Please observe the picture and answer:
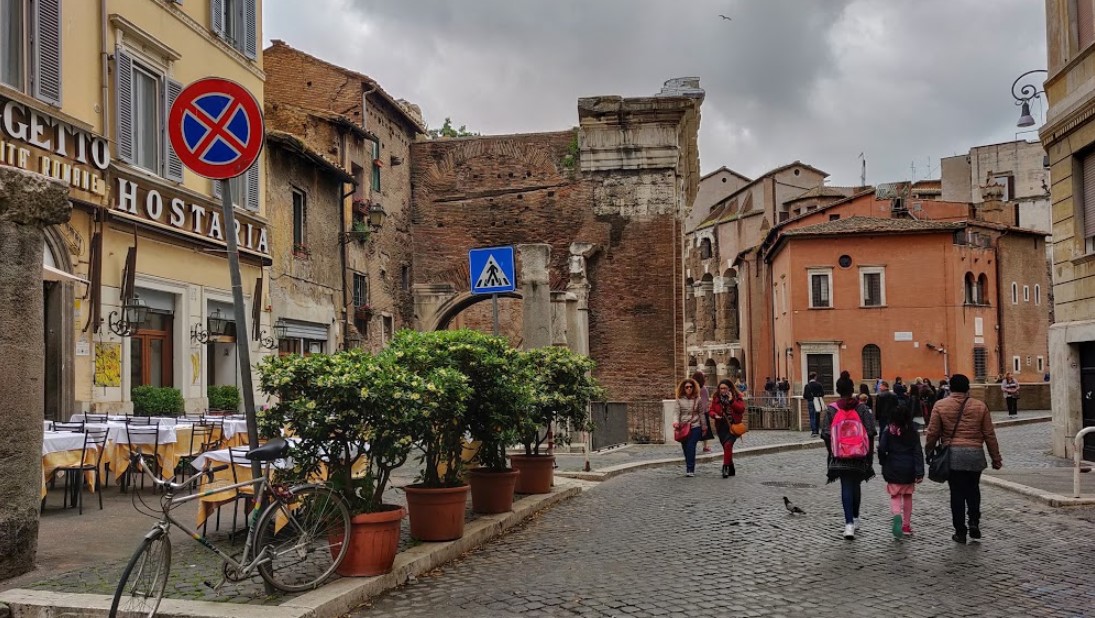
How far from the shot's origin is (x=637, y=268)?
→ 25203 millimetres

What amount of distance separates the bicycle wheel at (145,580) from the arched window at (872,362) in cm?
4387

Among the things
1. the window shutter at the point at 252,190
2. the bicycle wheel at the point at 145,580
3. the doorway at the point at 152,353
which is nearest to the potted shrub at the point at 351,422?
the bicycle wheel at the point at 145,580

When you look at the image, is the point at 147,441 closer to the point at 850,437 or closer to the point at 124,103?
the point at 124,103

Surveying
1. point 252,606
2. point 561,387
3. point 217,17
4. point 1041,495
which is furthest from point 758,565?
point 217,17

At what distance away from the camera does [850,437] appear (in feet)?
29.4

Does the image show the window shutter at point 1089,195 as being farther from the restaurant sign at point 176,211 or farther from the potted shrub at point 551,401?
the restaurant sign at point 176,211

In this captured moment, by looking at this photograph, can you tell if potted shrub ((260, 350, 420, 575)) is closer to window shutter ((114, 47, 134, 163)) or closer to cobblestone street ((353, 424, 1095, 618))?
cobblestone street ((353, 424, 1095, 618))

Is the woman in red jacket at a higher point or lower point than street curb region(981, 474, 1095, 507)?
higher

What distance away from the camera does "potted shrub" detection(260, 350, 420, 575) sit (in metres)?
6.42

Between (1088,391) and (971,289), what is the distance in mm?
31936

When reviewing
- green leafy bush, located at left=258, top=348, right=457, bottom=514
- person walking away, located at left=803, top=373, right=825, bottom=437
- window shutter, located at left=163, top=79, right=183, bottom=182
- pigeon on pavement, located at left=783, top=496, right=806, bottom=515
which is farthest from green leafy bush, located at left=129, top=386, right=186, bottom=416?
person walking away, located at left=803, top=373, right=825, bottom=437

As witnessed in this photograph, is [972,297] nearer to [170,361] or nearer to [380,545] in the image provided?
[170,361]

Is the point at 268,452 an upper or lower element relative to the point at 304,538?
upper

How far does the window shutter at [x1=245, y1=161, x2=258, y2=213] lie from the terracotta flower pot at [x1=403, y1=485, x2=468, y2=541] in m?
Result: 11.6
